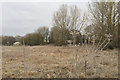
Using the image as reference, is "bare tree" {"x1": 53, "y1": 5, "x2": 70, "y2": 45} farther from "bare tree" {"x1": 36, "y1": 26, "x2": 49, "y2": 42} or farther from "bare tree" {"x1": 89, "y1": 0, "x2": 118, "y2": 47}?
"bare tree" {"x1": 89, "y1": 0, "x2": 118, "y2": 47}

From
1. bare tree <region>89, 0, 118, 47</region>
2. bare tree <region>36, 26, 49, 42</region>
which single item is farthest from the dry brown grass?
bare tree <region>36, 26, 49, 42</region>

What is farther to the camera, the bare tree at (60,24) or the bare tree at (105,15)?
the bare tree at (60,24)

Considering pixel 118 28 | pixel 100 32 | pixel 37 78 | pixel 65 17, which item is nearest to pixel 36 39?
pixel 65 17

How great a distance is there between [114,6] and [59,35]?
9.27m

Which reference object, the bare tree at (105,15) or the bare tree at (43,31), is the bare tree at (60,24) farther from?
the bare tree at (105,15)

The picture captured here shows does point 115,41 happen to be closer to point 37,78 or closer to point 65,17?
point 37,78

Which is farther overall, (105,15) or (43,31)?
(43,31)

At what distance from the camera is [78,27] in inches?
677

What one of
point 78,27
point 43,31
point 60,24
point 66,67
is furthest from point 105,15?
point 43,31

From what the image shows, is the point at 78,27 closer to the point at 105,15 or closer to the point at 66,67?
the point at 105,15

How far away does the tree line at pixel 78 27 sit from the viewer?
675cm

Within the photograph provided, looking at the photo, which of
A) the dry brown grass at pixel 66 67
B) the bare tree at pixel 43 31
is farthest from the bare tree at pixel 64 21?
the dry brown grass at pixel 66 67

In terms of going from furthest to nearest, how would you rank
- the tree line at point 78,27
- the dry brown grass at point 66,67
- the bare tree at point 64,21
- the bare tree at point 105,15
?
the bare tree at point 64,21
the bare tree at point 105,15
the tree line at point 78,27
the dry brown grass at point 66,67

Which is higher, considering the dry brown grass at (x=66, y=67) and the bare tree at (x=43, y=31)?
the bare tree at (x=43, y=31)
